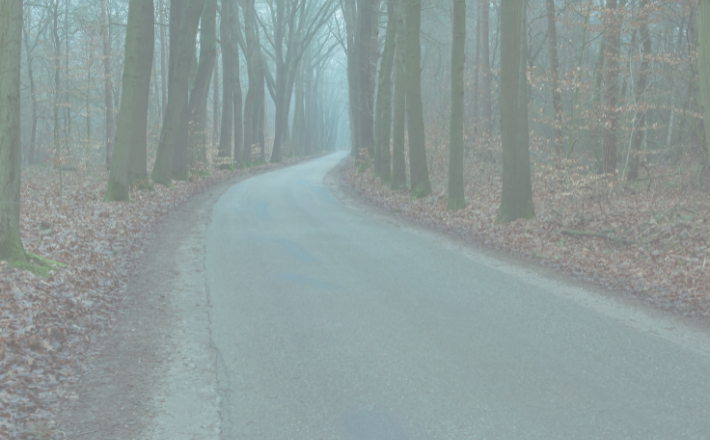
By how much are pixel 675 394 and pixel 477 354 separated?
170 cm

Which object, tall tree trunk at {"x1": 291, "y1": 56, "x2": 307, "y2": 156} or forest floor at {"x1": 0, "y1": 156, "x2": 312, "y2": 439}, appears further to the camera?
tall tree trunk at {"x1": 291, "y1": 56, "x2": 307, "y2": 156}

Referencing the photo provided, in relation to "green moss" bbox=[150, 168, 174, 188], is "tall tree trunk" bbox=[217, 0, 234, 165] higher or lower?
higher

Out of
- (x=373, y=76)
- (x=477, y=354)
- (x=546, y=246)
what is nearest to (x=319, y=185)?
(x=373, y=76)

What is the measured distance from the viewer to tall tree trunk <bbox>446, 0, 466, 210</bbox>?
52.0 ft

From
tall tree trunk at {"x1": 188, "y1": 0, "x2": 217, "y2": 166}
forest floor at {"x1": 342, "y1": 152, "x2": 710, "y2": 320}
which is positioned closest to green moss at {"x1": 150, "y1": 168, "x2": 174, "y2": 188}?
tall tree trunk at {"x1": 188, "y1": 0, "x2": 217, "y2": 166}

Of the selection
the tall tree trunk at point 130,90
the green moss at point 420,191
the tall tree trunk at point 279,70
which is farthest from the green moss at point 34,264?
the tall tree trunk at point 279,70

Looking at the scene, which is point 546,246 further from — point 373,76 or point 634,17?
point 373,76

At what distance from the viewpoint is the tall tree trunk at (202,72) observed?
78.8ft

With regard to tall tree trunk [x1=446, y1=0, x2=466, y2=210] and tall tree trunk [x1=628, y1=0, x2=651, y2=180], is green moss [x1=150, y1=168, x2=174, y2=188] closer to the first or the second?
tall tree trunk [x1=446, y1=0, x2=466, y2=210]

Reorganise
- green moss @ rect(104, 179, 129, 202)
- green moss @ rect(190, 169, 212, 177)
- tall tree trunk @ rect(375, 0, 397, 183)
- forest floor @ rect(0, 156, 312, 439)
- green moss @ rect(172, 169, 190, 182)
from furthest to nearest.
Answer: green moss @ rect(190, 169, 212, 177) < green moss @ rect(172, 169, 190, 182) < tall tree trunk @ rect(375, 0, 397, 183) < green moss @ rect(104, 179, 129, 202) < forest floor @ rect(0, 156, 312, 439)

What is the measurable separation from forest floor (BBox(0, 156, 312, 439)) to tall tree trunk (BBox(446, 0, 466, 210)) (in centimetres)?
803

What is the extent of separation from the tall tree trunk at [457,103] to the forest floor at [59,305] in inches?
316

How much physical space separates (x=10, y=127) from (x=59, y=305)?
7.60ft

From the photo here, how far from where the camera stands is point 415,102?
18.6m
